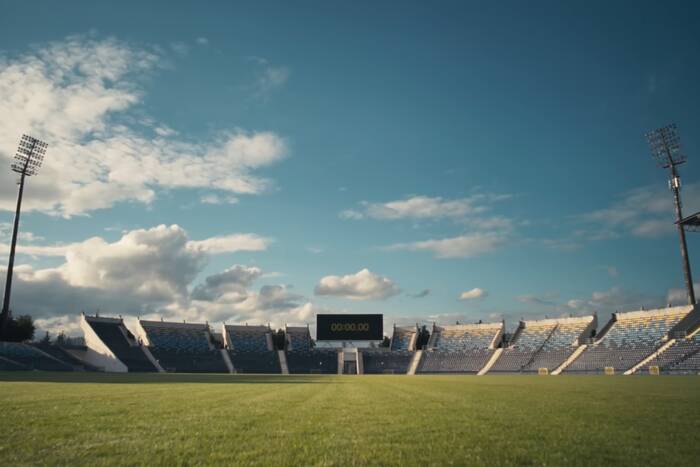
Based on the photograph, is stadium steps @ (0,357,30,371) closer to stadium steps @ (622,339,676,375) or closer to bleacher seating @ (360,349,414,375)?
bleacher seating @ (360,349,414,375)

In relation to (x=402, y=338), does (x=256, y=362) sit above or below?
below

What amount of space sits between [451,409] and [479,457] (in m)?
8.30

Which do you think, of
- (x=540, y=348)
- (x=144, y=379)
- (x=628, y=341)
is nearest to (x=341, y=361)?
(x=540, y=348)

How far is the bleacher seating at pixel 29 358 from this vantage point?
69.9 m

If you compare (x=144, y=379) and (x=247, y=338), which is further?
(x=247, y=338)

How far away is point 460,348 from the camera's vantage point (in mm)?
103500

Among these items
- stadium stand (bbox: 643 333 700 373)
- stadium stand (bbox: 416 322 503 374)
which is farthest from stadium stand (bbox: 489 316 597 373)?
stadium stand (bbox: 643 333 700 373)

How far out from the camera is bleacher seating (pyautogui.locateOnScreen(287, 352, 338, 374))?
100250 mm

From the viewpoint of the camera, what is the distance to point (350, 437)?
28.9 feet

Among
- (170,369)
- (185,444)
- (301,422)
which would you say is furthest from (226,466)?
(170,369)

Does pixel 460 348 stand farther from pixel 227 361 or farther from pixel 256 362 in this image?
pixel 227 361

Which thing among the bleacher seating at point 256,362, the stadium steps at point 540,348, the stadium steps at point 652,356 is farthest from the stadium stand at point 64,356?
the stadium steps at point 652,356

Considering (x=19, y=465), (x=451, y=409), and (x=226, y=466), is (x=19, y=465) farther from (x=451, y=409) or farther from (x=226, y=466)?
(x=451, y=409)

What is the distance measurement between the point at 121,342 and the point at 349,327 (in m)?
44.2
